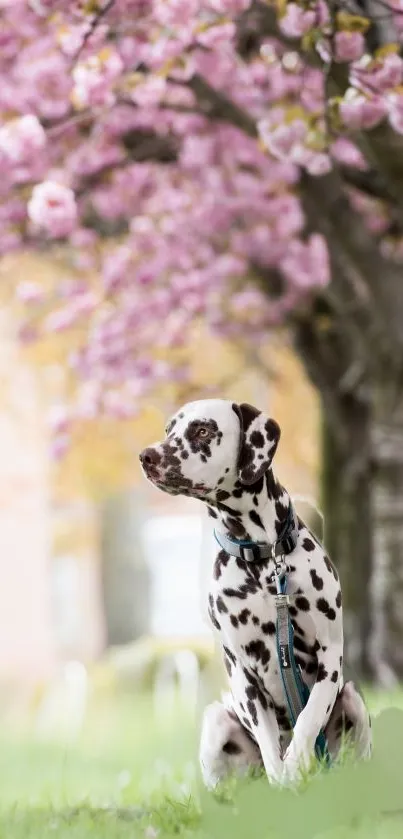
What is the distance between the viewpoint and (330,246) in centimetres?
955

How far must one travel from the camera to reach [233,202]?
33.7 ft

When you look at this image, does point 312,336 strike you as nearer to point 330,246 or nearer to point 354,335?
point 354,335

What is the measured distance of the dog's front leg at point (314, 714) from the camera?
3789 millimetres

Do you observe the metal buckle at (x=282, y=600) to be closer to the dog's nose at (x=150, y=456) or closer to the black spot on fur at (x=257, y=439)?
the black spot on fur at (x=257, y=439)

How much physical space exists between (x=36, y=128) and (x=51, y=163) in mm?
2390

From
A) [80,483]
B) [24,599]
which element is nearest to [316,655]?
[80,483]

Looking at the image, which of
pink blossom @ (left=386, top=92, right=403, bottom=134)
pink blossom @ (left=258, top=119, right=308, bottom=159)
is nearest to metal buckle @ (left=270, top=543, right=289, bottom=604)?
pink blossom @ (left=386, top=92, right=403, bottom=134)

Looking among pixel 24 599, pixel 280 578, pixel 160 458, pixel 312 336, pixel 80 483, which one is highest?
pixel 160 458

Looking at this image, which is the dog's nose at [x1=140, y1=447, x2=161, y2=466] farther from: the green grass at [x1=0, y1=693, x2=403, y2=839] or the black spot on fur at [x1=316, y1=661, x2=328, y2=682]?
the green grass at [x1=0, y1=693, x2=403, y2=839]

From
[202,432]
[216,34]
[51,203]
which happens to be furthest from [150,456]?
[51,203]

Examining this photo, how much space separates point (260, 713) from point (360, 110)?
3.25 m

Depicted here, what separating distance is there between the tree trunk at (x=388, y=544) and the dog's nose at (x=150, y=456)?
22.6 ft

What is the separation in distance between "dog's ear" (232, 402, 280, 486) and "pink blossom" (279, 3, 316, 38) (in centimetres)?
240

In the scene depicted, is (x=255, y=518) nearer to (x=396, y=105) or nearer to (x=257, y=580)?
(x=257, y=580)
